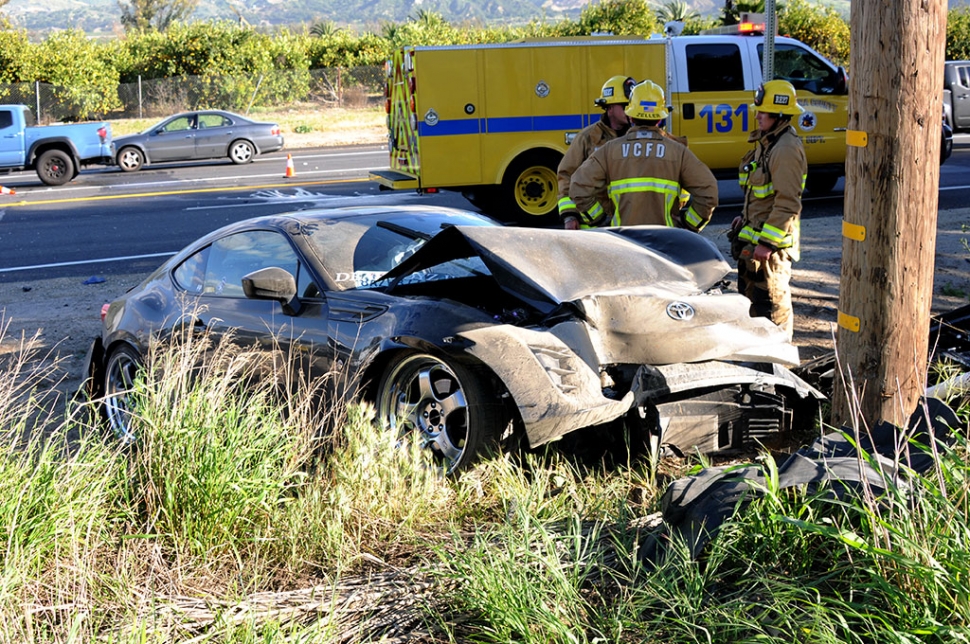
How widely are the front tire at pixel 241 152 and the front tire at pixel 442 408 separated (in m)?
19.9

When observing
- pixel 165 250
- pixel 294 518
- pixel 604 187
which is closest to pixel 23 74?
pixel 165 250

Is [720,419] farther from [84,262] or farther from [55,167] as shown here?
[55,167]

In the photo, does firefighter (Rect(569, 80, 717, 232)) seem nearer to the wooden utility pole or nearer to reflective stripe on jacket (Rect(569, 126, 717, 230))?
reflective stripe on jacket (Rect(569, 126, 717, 230))

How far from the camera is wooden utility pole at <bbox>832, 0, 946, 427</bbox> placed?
3.79m

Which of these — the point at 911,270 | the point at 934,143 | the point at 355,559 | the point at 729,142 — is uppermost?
the point at 729,142

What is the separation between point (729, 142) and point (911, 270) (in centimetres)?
965

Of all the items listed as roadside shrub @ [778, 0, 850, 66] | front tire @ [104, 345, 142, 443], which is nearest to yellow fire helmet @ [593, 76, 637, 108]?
front tire @ [104, 345, 142, 443]

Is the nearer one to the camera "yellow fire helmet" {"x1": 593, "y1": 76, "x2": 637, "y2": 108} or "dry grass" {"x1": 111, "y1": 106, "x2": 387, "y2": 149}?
"yellow fire helmet" {"x1": 593, "y1": 76, "x2": 637, "y2": 108}

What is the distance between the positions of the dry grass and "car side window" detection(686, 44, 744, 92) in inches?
644

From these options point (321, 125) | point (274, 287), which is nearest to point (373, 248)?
point (274, 287)

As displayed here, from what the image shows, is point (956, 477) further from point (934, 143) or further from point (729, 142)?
point (729, 142)

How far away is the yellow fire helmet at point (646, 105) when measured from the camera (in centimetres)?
629

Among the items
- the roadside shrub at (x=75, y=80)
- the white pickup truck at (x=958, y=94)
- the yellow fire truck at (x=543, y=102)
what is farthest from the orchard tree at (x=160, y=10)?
the yellow fire truck at (x=543, y=102)

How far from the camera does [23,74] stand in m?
34.2
